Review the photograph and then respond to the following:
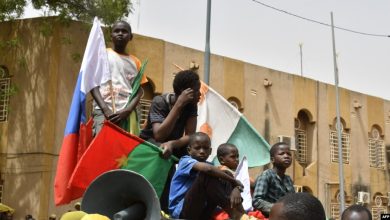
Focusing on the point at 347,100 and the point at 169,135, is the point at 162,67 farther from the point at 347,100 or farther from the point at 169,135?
the point at 169,135

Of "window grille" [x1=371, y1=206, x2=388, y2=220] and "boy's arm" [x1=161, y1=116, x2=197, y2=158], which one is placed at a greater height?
"boy's arm" [x1=161, y1=116, x2=197, y2=158]

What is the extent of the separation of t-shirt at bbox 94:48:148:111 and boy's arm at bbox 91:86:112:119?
8 centimetres

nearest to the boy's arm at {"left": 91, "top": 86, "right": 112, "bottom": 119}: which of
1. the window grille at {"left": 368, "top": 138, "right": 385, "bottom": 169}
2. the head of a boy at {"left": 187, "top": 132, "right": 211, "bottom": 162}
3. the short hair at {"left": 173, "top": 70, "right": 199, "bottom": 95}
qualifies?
the short hair at {"left": 173, "top": 70, "right": 199, "bottom": 95}

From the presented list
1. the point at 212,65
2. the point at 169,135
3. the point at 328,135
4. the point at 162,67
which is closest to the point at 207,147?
the point at 169,135

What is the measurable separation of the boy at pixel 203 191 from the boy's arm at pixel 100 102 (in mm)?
861

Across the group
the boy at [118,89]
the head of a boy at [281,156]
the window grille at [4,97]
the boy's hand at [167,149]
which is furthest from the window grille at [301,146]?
the boy's hand at [167,149]

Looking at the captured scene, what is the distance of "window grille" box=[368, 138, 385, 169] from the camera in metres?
25.6

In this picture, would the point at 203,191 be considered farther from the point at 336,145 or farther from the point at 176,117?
the point at 336,145

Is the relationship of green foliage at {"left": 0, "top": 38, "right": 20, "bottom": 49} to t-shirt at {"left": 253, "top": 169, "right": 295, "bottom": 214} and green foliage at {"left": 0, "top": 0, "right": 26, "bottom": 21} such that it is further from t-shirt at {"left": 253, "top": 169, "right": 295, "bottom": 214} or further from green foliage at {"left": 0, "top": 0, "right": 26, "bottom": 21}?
t-shirt at {"left": 253, "top": 169, "right": 295, "bottom": 214}

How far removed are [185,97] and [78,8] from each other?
11696 millimetres

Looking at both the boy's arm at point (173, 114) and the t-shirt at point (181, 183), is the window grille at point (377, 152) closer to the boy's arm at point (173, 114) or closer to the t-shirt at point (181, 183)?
the boy's arm at point (173, 114)

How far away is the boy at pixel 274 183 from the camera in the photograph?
18.0 feet

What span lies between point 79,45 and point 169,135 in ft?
39.6

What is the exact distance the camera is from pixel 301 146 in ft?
76.8
